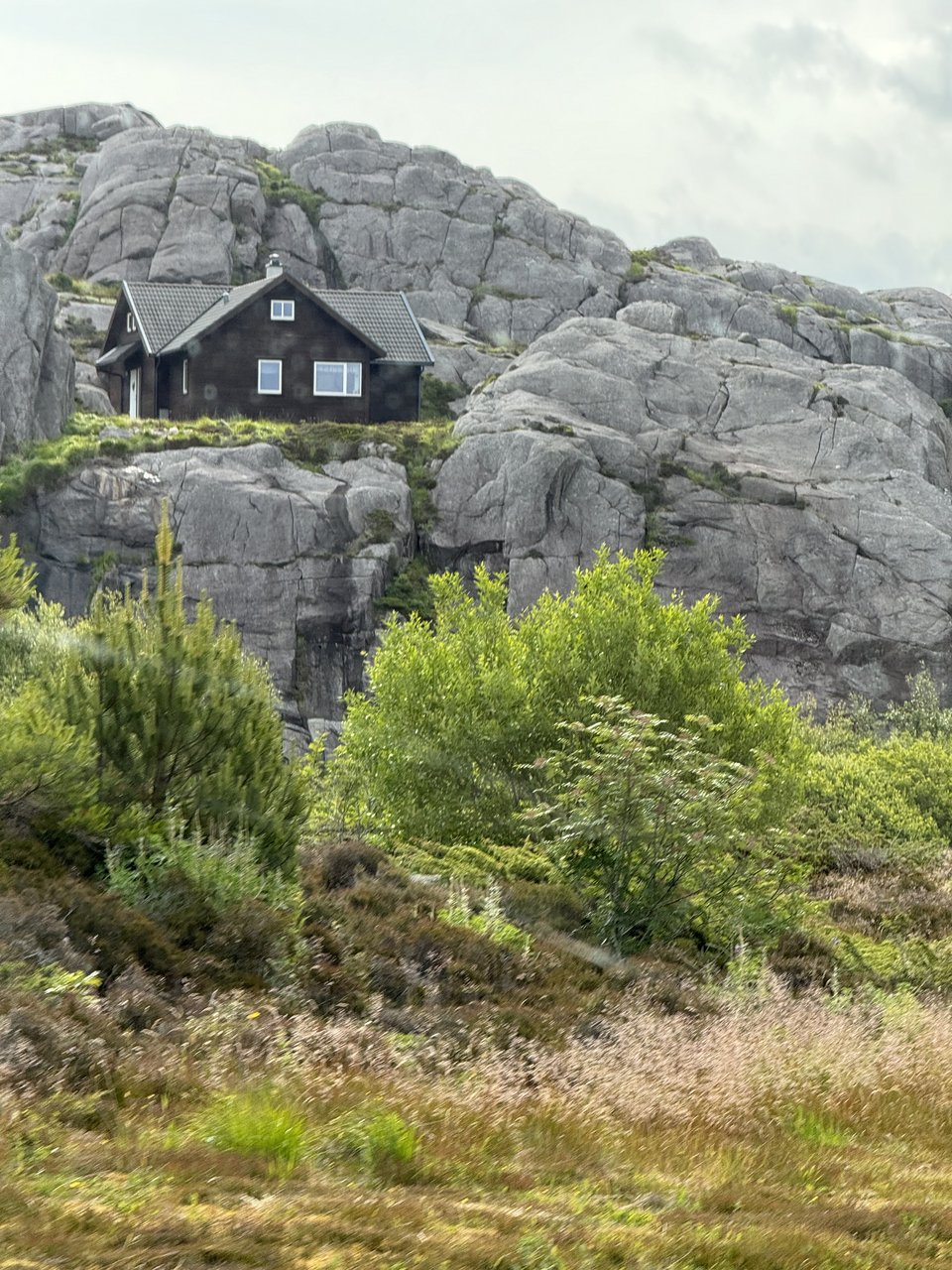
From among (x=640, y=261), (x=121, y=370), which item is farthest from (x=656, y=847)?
(x=640, y=261)

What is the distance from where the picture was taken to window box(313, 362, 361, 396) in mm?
62625

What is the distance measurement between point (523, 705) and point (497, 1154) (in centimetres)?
1893

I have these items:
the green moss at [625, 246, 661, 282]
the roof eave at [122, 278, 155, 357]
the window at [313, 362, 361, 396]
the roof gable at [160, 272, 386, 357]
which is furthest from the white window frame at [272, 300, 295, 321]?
the green moss at [625, 246, 661, 282]

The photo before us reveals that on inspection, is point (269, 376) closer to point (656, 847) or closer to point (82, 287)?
point (82, 287)

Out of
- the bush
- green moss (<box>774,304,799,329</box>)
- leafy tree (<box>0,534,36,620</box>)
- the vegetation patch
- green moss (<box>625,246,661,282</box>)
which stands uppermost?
green moss (<box>625,246,661,282</box>)

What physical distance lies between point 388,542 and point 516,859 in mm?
30911

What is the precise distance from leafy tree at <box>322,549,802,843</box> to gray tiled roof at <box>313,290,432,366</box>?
→ 1478 inches

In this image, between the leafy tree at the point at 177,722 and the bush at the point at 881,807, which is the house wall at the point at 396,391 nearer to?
the bush at the point at 881,807

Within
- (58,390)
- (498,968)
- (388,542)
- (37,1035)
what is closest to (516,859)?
(498,968)

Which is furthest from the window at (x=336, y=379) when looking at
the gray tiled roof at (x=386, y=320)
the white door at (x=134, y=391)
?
the white door at (x=134, y=391)

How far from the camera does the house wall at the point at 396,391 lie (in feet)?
212

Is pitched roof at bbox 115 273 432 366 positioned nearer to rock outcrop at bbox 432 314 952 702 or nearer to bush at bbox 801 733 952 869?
rock outcrop at bbox 432 314 952 702

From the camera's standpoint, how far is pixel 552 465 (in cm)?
5234

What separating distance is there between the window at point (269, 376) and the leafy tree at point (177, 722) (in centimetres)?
4792
